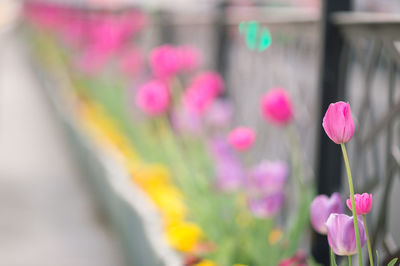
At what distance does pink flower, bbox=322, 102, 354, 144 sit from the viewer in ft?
2.87

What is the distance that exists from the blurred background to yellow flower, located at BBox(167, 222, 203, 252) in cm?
47

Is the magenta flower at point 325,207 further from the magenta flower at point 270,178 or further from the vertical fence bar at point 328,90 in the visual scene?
the magenta flower at point 270,178

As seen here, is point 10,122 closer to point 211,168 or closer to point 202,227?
point 211,168

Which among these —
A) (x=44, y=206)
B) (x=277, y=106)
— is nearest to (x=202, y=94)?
(x=277, y=106)

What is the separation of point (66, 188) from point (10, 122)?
305 cm

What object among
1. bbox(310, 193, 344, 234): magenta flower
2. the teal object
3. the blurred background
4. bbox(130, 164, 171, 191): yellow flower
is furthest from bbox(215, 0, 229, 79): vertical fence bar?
bbox(310, 193, 344, 234): magenta flower

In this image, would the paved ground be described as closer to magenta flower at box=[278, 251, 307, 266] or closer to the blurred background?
the blurred background

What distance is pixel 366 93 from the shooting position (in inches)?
54.6

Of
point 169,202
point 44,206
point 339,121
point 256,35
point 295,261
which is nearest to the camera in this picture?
point 339,121

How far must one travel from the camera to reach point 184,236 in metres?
2.03

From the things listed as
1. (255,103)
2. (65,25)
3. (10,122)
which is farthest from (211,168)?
(65,25)

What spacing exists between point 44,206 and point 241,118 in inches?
63.4

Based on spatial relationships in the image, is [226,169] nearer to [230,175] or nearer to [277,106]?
[230,175]

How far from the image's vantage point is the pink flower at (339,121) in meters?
0.87
